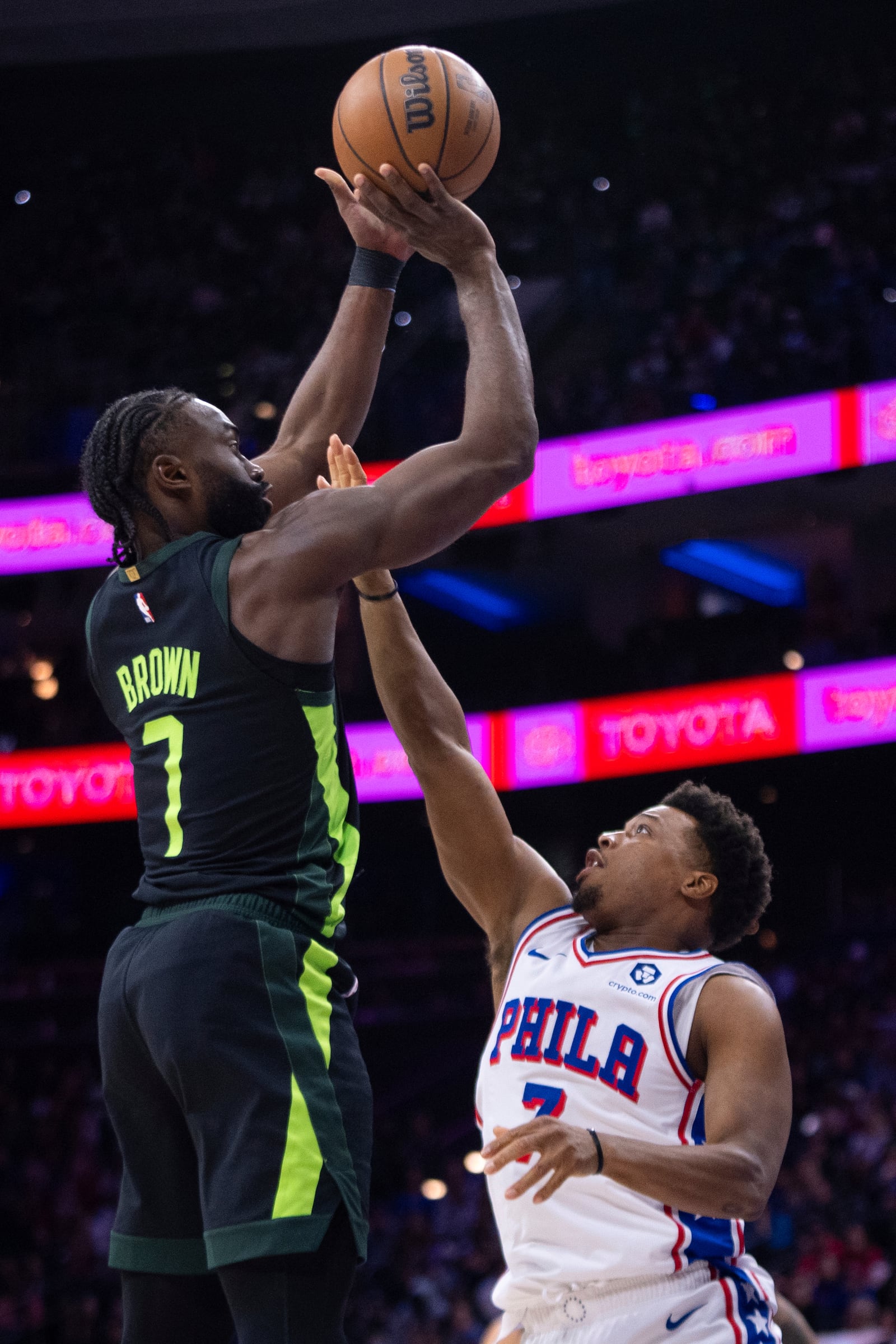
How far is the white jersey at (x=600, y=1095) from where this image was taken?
2.71 m

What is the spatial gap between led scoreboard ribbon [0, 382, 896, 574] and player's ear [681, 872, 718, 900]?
846 centimetres

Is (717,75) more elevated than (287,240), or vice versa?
(717,75)

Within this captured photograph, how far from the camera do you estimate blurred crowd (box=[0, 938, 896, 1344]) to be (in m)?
8.91

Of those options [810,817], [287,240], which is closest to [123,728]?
[810,817]

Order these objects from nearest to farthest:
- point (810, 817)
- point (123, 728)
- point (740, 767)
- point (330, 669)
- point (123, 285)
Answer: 1. point (330, 669)
2. point (123, 728)
3. point (740, 767)
4. point (810, 817)
5. point (123, 285)

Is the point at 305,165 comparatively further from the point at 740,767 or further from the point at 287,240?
the point at 740,767

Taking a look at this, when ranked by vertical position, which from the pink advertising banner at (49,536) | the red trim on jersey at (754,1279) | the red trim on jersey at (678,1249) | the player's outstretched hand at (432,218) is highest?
the pink advertising banner at (49,536)

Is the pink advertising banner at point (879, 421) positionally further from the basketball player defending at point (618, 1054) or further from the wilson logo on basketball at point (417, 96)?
the wilson logo on basketball at point (417, 96)

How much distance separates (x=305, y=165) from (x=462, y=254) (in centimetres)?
1536

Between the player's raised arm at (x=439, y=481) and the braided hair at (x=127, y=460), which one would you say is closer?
the player's raised arm at (x=439, y=481)

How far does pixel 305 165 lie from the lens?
678 inches

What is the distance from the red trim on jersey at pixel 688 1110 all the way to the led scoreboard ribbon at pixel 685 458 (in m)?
8.93

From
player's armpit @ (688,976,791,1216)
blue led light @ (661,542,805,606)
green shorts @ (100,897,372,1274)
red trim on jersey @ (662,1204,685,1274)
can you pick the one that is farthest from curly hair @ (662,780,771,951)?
blue led light @ (661,542,805,606)

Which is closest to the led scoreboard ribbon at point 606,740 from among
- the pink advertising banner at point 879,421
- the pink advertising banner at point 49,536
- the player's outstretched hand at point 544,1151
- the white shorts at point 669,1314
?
the pink advertising banner at point 879,421
